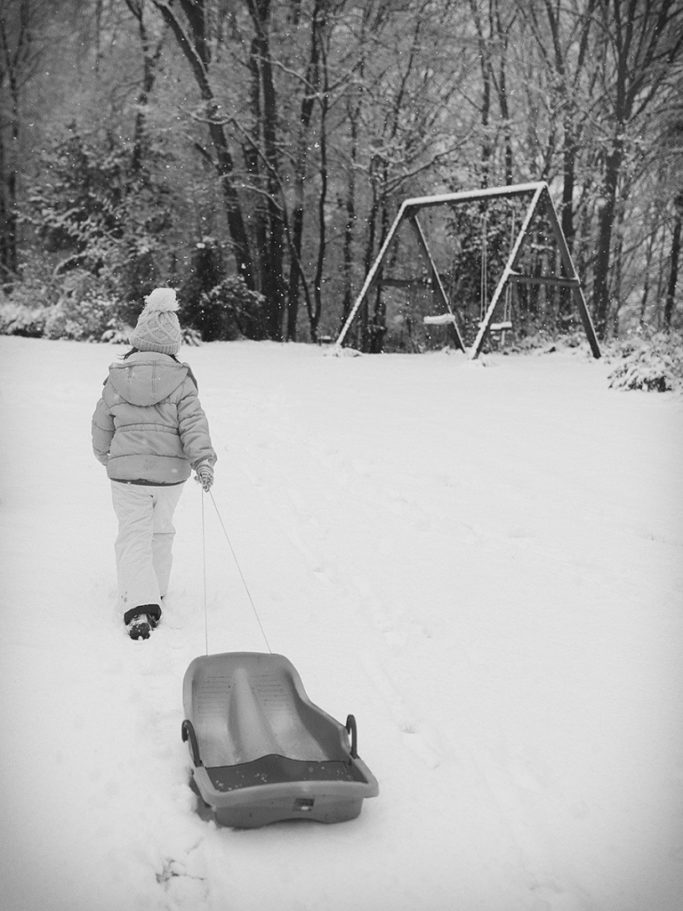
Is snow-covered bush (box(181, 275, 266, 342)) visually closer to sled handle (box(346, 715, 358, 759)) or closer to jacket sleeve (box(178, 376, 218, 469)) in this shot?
jacket sleeve (box(178, 376, 218, 469))

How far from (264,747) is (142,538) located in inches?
55.9

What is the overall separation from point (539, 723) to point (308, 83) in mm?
16919

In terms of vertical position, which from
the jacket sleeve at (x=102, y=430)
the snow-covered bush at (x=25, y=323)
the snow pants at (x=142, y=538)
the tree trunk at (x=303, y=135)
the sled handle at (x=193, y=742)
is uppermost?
the tree trunk at (x=303, y=135)

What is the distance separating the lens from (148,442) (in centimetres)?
401

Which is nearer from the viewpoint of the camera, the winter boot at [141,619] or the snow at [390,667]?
the snow at [390,667]

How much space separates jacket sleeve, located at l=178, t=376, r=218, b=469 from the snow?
843 millimetres

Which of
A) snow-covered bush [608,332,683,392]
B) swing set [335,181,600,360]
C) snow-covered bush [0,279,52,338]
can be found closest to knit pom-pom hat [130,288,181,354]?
snow-covered bush [608,332,683,392]

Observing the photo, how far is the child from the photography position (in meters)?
3.94

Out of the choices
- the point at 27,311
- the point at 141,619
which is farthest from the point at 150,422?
the point at 27,311

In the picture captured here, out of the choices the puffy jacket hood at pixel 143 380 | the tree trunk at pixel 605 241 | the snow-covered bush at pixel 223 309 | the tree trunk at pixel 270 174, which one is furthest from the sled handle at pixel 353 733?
the tree trunk at pixel 605 241

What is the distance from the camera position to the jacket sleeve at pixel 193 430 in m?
4.00

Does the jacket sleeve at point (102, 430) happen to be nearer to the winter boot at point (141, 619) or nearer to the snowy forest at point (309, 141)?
the winter boot at point (141, 619)

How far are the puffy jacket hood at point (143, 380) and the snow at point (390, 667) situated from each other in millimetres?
1103

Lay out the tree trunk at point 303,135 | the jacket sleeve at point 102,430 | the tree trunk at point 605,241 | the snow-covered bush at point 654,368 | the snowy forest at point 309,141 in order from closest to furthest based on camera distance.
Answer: the jacket sleeve at point 102,430 < the snow-covered bush at point 654,368 < the snowy forest at point 309,141 < the tree trunk at point 303,135 < the tree trunk at point 605,241
